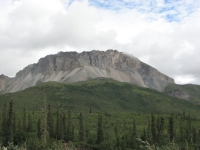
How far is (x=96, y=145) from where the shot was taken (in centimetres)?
13088

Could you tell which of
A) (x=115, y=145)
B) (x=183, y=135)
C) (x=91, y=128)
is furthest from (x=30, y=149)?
(x=91, y=128)

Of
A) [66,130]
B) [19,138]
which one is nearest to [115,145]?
[66,130]

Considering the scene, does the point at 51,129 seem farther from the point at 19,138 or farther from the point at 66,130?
the point at 19,138

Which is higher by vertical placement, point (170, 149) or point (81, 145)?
point (170, 149)

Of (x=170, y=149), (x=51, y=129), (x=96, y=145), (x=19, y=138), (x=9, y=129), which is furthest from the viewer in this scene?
(x=51, y=129)

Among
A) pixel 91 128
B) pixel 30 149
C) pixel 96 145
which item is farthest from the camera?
pixel 91 128

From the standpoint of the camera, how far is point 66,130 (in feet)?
484

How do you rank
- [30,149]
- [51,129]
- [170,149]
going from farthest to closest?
[51,129]
[30,149]
[170,149]

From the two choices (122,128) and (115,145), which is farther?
(122,128)

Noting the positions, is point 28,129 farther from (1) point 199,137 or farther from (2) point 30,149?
(1) point 199,137

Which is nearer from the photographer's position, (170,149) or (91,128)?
(170,149)

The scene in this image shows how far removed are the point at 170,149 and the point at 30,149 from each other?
6649 cm

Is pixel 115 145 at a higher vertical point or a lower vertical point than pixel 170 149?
lower

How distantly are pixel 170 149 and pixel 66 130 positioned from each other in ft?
442
